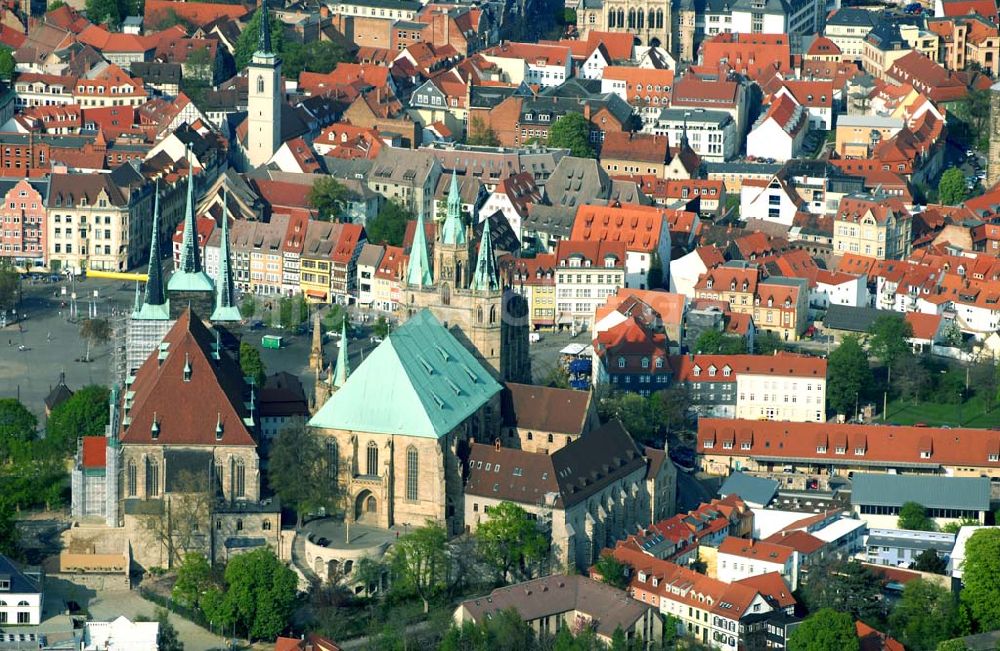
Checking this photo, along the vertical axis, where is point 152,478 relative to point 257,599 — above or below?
above

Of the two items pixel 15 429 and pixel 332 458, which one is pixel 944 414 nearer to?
pixel 332 458

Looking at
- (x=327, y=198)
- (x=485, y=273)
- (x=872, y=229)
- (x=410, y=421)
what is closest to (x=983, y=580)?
(x=410, y=421)

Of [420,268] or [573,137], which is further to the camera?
[573,137]

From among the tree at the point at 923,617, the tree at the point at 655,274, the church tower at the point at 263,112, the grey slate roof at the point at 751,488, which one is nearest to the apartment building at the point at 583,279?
the tree at the point at 655,274

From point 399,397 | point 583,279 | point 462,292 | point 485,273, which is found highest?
point 485,273

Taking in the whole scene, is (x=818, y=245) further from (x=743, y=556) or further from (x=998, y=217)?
(x=743, y=556)

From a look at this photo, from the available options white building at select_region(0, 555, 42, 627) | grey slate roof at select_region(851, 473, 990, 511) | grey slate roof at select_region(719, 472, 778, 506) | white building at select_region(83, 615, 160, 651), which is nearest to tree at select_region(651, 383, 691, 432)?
grey slate roof at select_region(719, 472, 778, 506)
